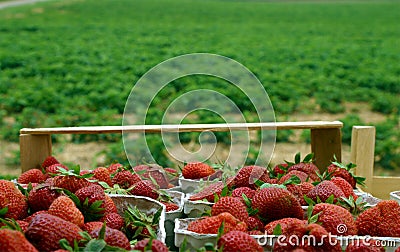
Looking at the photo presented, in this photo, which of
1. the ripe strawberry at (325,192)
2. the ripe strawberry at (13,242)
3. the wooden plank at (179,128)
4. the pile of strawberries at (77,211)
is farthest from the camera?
the wooden plank at (179,128)

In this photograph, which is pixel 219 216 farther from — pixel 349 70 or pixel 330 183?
pixel 349 70

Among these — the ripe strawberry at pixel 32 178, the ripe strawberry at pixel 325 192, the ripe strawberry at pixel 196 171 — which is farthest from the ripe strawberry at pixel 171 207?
the ripe strawberry at pixel 32 178

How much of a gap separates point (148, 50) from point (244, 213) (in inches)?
604

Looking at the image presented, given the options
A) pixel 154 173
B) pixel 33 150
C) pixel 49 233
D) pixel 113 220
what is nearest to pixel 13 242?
pixel 49 233

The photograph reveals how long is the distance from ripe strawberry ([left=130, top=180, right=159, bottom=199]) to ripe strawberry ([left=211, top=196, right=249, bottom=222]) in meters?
0.44

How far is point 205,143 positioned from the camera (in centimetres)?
Result: 279

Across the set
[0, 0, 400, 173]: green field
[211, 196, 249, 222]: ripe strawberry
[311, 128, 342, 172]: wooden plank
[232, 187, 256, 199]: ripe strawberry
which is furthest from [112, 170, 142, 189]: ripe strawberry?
[0, 0, 400, 173]: green field

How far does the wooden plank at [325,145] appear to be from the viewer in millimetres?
3107

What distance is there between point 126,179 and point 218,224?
74cm

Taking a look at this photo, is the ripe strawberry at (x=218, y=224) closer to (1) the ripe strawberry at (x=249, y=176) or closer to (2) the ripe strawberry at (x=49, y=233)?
(2) the ripe strawberry at (x=49, y=233)

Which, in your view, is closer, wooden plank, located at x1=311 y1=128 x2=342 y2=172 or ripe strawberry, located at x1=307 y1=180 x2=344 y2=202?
ripe strawberry, located at x1=307 y1=180 x2=344 y2=202

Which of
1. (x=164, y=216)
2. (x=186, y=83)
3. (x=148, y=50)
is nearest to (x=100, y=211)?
(x=164, y=216)

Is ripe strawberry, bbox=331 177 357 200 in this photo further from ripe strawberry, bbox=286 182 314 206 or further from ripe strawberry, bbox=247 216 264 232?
ripe strawberry, bbox=247 216 264 232

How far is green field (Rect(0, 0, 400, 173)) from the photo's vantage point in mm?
8812
